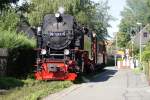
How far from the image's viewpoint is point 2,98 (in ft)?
61.1

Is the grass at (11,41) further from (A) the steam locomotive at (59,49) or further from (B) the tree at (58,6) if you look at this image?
(B) the tree at (58,6)

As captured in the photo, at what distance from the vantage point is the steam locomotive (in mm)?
27922

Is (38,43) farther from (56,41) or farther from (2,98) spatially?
(2,98)

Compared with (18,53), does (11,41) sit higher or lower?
higher

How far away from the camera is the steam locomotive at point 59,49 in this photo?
91.6 ft

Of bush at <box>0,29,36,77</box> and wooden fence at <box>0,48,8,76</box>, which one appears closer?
wooden fence at <box>0,48,8,76</box>

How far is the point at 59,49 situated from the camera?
29234mm

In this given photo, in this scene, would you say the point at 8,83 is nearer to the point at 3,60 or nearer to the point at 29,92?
the point at 29,92

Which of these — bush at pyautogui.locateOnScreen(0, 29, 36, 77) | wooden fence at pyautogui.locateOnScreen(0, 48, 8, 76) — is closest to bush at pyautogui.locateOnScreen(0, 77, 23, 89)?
wooden fence at pyautogui.locateOnScreen(0, 48, 8, 76)

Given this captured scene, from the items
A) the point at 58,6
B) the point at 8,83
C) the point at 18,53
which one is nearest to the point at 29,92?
the point at 8,83

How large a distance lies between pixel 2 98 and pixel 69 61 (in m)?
9.82

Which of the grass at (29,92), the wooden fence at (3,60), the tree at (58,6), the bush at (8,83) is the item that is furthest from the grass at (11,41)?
the tree at (58,6)

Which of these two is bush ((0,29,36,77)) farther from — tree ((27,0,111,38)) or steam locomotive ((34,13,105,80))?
tree ((27,0,111,38))

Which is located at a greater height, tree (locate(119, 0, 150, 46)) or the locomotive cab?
tree (locate(119, 0, 150, 46))
